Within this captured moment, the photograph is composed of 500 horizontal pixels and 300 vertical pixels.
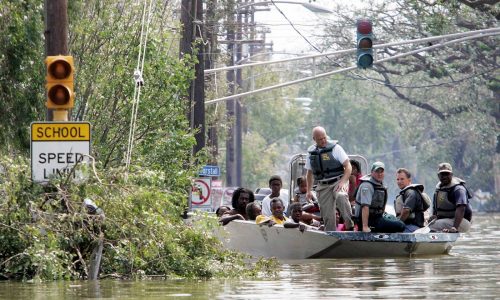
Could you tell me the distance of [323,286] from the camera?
1747 cm

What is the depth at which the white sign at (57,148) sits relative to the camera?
58.1 feet

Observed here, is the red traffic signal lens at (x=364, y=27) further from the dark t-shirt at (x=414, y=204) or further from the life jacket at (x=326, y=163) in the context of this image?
the life jacket at (x=326, y=163)

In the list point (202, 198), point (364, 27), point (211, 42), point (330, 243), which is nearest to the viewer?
point (330, 243)

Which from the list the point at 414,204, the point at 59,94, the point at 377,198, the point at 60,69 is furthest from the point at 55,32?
the point at 414,204

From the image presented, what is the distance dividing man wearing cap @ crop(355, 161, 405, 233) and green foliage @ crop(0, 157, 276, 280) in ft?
17.7

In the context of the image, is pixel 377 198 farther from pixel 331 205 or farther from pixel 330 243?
pixel 330 243

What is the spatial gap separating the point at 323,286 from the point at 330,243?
653 centimetres

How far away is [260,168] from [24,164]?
7616 centimetres

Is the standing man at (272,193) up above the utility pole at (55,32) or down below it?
below

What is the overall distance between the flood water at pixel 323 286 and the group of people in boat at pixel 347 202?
1610 mm

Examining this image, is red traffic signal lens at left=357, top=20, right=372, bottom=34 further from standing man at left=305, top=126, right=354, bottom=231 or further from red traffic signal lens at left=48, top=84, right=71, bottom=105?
red traffic signal lens at left=48, top=84, right=71, bottom=105

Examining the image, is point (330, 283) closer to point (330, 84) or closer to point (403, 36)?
point (403, 36)

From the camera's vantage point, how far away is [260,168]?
94375mm

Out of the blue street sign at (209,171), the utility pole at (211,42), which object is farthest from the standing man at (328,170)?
the utility pole at (211,42)
